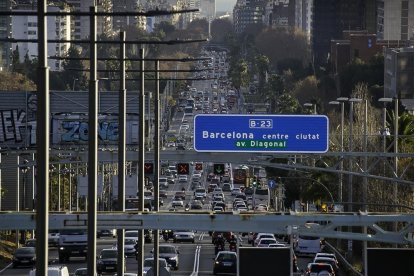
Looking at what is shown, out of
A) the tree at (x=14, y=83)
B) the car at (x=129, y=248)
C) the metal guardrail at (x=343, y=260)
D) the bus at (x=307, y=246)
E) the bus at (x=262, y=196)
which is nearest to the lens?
the metal guardrail at (x=343, y=260)

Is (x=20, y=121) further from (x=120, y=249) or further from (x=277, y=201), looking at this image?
(x=120, y=249)

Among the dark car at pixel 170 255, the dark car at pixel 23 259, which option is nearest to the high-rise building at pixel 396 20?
the dark car at pixel 170 255

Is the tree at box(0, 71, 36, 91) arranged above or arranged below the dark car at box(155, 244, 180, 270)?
above

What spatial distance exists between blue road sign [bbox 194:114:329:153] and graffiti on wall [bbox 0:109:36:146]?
23.7m

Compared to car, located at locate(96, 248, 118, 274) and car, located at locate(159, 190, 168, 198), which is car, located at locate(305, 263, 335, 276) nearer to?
car, located at locate(96, 248, 118, 274)

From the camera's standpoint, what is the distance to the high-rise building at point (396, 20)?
182 metres

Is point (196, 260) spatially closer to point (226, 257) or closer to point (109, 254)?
point (226, 257)

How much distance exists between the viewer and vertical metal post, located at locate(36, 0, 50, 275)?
2339 cm

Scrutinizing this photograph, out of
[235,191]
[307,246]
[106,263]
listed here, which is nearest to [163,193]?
[235,191]

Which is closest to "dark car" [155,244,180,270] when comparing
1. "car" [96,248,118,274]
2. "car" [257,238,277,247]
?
"car" [96,248,118,274]

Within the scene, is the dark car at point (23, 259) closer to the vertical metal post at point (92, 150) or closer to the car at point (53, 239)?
the car at point (53, 239)

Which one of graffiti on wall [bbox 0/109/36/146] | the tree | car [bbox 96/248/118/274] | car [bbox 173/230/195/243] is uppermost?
graffiti on wall [bbox 0/109/36/146]

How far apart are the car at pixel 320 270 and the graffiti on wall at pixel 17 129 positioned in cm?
2436

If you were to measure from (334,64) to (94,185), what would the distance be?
140036 millimetres
